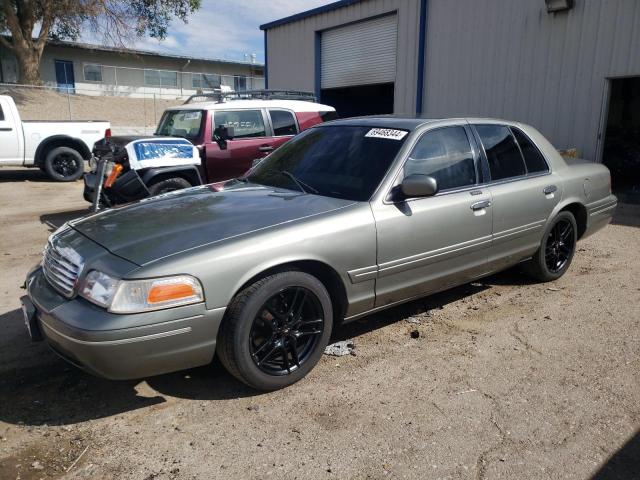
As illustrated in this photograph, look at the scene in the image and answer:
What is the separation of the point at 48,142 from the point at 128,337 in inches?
444

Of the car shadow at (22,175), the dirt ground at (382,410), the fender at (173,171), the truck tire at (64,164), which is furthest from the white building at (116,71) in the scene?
the dirt ground at (382,410)

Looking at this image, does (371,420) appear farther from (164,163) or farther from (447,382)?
(164,163)

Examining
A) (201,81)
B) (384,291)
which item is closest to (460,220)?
(384,291)

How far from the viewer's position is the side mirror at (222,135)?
7.84 meters

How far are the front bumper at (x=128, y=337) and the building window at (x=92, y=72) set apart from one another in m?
36.0

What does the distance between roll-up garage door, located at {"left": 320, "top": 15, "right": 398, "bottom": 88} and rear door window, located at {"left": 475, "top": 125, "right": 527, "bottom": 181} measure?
407 inches

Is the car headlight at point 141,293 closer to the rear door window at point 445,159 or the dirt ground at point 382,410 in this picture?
the dirt ground at point 382,410

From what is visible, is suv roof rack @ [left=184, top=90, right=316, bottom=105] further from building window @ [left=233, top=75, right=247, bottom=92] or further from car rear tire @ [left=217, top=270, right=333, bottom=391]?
building window @ [left=233, top=75, right=247, bottom=92]

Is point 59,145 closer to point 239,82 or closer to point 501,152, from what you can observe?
point 501,152

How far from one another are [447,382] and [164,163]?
15.8ft

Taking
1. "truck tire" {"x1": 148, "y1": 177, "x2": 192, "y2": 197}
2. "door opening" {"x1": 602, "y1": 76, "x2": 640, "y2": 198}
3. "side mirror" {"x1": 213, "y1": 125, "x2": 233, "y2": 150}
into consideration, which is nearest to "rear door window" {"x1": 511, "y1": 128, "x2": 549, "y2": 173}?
"truck tire" {"x1": 148, "y1": 177, "x2": 192, "y2": 197}

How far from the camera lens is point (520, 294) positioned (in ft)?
16.0

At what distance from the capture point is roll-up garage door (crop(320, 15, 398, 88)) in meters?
14.3

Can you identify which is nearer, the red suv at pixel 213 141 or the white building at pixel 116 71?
the red suv at pixel 213 141
